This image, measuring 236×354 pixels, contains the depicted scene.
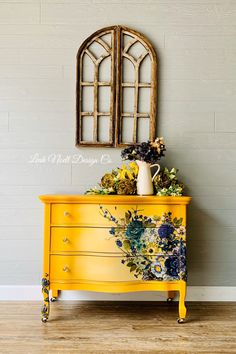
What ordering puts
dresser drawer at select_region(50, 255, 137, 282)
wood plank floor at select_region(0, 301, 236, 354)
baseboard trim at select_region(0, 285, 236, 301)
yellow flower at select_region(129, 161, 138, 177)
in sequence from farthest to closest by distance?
baseboard trim at select_region(0, 285, 236, 301) < yellow flower at select_region(129, 161, 138, 177) < dresser drawer at select_region(50, 255, 137, 282) < wood plank floor at select_region(0, 301, 236, 354)

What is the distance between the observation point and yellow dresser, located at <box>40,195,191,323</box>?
2.74m

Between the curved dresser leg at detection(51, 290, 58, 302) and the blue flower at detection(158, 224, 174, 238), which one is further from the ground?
the blue flower at detection(158, 224, 174, 238)

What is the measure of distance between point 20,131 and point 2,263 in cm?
99

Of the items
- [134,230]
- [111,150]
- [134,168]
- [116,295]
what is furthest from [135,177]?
[116,295]

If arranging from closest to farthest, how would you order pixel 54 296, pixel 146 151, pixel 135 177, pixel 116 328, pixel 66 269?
1. pixel 116 328
2. pixel 66 269
3. pixel 146 151
4. pixel 135 177
5. pixel 54 296

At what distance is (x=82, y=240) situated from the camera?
276 centimetres

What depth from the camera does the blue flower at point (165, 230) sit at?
2.76 meters

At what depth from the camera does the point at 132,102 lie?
10.7ft

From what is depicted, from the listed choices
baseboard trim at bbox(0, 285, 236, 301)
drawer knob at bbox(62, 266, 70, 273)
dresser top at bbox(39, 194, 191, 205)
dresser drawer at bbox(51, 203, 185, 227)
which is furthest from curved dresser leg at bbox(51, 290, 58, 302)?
dresser top at bbox(39, 194, 191, 205)

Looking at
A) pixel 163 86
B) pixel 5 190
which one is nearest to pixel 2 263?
pixel 5 190

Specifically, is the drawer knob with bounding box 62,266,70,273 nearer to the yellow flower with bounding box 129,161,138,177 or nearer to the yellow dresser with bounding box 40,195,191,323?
the yellow dresser with bounding box 40,195,191,323

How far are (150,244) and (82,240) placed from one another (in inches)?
17.0

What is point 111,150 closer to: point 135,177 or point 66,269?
point 135,177

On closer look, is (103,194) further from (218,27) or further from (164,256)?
(218,27)
